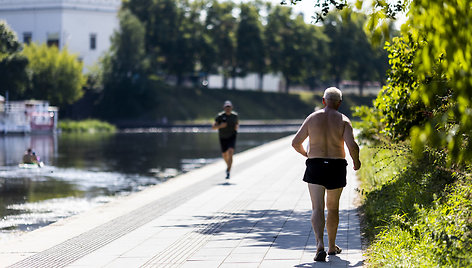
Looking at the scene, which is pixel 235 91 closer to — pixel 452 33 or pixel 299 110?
pixel 299 110

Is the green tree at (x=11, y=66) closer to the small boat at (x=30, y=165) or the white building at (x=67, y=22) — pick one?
the white building at (x=67, y=22)

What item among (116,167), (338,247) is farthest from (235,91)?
(338,247)

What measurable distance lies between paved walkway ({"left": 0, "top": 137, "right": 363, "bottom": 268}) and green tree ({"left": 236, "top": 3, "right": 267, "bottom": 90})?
75.3 m

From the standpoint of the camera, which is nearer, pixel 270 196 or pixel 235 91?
pixel 270 196

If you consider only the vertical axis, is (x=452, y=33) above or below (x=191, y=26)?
below

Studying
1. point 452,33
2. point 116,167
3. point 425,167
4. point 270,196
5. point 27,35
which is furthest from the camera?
point 27,35

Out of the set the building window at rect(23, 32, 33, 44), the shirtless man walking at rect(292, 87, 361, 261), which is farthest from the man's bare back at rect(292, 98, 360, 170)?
the building window at rect(23, 32, 33, 44)

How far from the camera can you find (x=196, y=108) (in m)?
82.9

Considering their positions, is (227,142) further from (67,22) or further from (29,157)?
(67,22)

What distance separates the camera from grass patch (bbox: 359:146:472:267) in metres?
7.04

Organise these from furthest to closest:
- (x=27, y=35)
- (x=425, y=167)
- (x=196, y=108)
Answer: (x=27, y=35) → (x=196, y=108) → (x=425, y=167)

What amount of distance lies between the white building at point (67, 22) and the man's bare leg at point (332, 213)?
81050 millimetres

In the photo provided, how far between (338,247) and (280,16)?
91069 mm

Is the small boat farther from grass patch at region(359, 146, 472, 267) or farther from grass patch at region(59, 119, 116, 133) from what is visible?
grass patch at region(59, 119, 116, 133)
